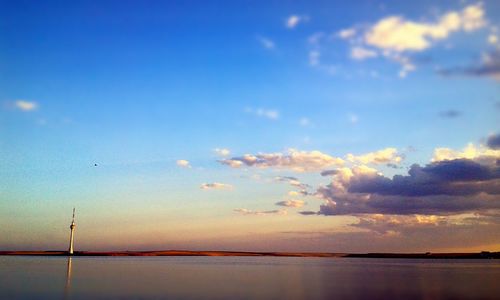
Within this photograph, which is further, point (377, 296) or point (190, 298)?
point (377, 296)

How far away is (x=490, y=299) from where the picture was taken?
36.3 metres

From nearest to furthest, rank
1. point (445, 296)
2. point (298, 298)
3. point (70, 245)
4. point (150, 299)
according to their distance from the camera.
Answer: point (150, 299), point (298, 298), point (445, 296), point (70, 245)

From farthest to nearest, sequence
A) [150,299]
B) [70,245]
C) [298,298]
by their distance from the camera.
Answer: [70,245], [298,298], [150,299]

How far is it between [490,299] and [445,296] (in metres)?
3.93

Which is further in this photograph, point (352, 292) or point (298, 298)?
point (352, 292)

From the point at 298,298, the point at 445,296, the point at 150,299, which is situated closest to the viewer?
the point at 150,299

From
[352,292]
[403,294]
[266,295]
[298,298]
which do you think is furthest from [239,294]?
[403,294]

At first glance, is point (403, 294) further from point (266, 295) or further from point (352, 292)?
point (266, 295)

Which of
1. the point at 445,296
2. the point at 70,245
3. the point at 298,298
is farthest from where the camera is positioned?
the point at 70,245

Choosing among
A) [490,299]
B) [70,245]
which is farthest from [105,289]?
[70,245]

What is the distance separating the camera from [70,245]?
7682 inches

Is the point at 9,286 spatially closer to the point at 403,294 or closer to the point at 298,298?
the point at 298,298

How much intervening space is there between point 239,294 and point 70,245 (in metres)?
178

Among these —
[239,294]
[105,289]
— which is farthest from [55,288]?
[239,294]
